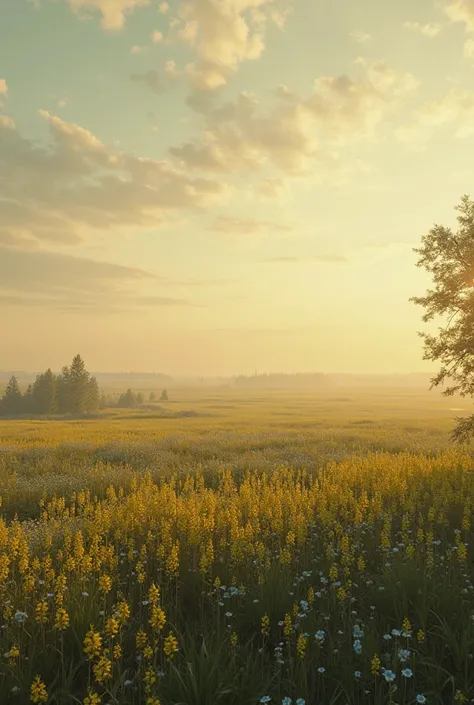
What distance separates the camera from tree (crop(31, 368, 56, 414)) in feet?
300

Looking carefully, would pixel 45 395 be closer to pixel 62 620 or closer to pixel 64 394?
pixel 64 394

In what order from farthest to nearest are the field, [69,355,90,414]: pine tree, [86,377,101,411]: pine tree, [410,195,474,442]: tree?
[86,377,101,411]: pine tree < [69,355,90,414]: pine tree < [410,195,474,442]: tree < the field

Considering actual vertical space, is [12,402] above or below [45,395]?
below

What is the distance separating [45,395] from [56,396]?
137 inches

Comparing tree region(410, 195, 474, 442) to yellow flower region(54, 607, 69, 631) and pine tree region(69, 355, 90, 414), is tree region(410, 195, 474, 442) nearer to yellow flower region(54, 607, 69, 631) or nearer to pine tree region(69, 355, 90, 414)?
yellow flower region(54, 607, 69, 631)

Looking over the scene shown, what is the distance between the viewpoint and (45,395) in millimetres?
92250

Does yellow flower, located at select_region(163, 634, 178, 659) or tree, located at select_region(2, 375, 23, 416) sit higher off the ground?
yellow flower, located at select_region(163, 634, 178, 659)

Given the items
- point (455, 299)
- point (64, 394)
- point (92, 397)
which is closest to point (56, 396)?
point (64, 394)

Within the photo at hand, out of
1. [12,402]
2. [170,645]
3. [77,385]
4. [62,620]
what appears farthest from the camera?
[12,402]

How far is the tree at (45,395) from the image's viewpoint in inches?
3605

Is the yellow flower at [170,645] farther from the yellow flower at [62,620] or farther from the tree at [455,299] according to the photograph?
the tree at [455,299]

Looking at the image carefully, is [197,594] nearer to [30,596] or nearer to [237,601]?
[237,601]

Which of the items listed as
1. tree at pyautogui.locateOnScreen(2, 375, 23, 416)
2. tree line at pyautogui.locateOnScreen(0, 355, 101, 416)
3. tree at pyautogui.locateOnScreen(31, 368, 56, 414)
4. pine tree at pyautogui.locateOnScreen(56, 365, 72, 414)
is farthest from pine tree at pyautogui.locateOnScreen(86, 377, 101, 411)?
tree at pyautogui.locateOnScreen(2, 375, 23, 416)

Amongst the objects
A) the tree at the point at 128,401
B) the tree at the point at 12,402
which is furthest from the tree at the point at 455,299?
the tree at the point at 128,401
